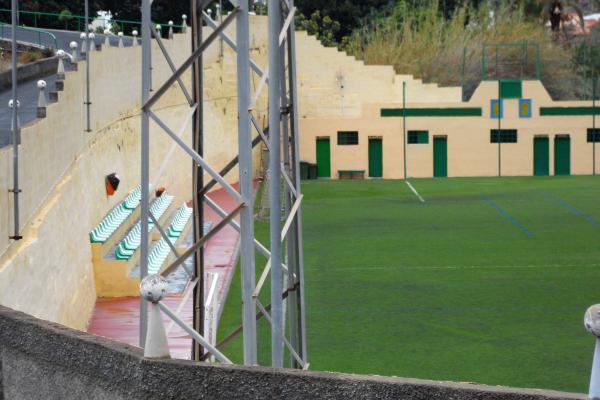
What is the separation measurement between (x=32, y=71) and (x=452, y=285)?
42.0 feet

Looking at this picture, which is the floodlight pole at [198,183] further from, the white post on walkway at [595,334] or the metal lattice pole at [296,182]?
the white post on walkway at [595,334]

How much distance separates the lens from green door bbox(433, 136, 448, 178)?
60812 millimetres

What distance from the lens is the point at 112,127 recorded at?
105ft

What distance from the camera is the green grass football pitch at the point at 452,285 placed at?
21938 mm

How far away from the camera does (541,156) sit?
200ft

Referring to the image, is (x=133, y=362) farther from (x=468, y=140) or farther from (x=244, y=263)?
(x=468, y=140)

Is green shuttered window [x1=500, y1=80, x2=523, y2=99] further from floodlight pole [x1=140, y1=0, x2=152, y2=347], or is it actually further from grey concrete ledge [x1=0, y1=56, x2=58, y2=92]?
floodlight pole [x1=140, y1=0, x2=152, y2=347]

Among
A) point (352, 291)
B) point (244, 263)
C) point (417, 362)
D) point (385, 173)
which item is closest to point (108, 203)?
point (352, 291)

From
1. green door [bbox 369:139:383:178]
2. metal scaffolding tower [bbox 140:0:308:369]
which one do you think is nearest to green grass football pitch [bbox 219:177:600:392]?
metal scaffolding tower [bbox 140:0:308:369]

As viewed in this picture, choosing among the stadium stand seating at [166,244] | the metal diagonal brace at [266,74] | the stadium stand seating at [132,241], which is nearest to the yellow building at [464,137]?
the stadium stand seating at [166,244]

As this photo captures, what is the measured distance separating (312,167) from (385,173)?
337cm

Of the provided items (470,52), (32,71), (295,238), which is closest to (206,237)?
(295,238)

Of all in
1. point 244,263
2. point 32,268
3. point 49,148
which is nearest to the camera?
point 244,263

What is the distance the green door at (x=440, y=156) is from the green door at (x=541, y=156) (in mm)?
4102
